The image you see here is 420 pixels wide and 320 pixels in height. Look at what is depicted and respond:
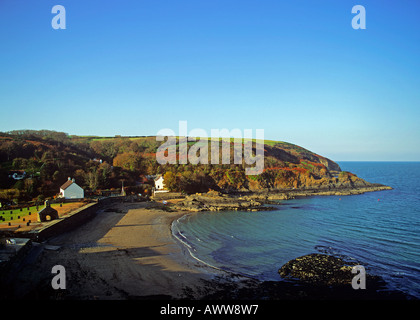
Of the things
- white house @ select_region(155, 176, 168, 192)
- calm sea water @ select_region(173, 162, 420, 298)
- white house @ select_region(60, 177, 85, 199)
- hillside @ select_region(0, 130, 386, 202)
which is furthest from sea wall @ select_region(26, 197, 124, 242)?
white house @ select_region(155, 176, 168, 192)

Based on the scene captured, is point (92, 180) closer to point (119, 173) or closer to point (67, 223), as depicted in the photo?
point (119, 173)

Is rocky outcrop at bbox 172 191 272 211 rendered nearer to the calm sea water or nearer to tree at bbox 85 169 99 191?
the calm sea water

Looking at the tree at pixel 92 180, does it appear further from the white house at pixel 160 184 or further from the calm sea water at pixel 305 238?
the calm sea water at pixel 305 238

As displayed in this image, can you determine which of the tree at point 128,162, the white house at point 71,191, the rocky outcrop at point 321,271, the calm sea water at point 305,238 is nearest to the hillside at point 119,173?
the tree at point 128,162

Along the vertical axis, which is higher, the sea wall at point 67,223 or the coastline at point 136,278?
the sea wall at point 67,223

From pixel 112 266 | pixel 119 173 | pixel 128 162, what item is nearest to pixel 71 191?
pixel 119 173
